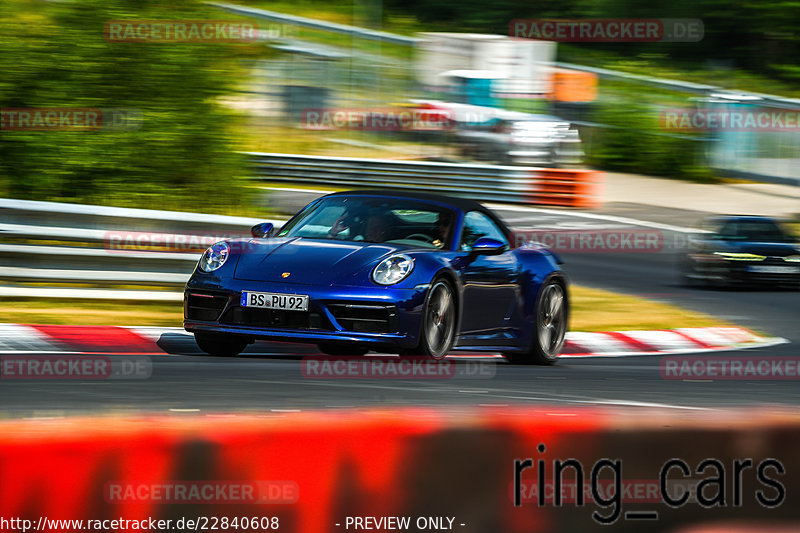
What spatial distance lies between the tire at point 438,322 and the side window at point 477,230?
494mm

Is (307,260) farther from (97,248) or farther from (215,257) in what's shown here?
(97,248)

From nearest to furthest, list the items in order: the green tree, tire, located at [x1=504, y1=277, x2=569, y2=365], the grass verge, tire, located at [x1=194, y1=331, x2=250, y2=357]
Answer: tire, located at [x1=194, y1=331, x2=250, y2=357], tire, located at [x1=504, y1=277, x2=569, y2=365], the grass verge, the green tree

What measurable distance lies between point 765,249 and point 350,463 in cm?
1457

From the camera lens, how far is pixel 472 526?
14.7 feet

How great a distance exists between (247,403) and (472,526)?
237 cm

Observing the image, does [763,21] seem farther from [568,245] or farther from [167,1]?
[167,1]

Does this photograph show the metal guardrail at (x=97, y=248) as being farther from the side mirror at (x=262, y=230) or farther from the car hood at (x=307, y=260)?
the car hood at (x=307, y=260)

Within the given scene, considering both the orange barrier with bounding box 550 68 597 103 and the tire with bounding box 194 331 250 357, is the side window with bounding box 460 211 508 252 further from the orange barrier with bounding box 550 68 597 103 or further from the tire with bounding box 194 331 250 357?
the orange barrier with bounding box 550 68 597 103

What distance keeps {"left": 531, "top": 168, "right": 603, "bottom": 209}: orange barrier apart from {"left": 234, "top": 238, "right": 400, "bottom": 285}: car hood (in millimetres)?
17018

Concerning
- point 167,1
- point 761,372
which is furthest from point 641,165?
point 761,372

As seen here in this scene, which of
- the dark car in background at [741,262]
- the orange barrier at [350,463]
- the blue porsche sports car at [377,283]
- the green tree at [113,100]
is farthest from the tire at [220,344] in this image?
the dark car in background at [741,262]

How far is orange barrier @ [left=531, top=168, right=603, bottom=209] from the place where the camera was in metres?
25.5

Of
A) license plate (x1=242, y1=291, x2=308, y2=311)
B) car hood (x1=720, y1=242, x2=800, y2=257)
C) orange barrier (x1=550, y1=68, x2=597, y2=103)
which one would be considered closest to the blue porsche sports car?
license plate (x1=242, y1=291, x2=308, y2=311)

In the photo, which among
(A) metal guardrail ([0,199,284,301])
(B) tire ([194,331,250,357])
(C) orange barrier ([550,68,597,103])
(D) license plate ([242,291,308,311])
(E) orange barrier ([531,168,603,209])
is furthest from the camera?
(C) orange barrier ([550,68,597,103])
